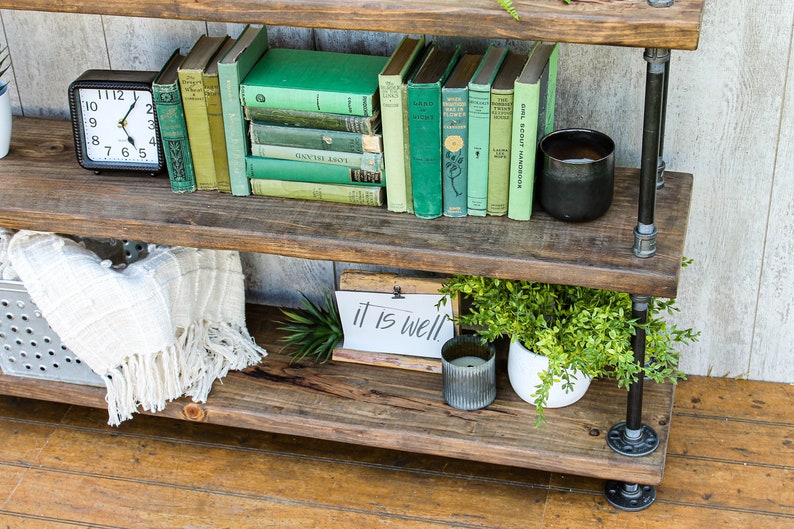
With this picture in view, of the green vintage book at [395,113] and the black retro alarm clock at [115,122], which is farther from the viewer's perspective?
the black retro alarm clock at [115,122]

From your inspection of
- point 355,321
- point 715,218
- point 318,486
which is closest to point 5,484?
point 318,486

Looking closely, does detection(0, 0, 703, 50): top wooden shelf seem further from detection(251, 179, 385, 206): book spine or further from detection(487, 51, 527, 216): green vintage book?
detection(251, 179, 385, 206): book spine

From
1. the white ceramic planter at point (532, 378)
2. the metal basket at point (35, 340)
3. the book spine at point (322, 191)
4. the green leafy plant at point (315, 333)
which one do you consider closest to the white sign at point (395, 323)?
the green leafy plant at point (315, 333)

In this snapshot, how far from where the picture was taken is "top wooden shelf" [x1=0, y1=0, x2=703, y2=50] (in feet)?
4.35

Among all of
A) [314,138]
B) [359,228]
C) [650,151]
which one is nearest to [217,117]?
[314,138]

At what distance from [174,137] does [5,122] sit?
41cm

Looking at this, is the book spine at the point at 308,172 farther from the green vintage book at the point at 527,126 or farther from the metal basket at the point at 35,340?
the metal basket at the point at 35,340

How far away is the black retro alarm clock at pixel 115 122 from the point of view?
72.9 inches

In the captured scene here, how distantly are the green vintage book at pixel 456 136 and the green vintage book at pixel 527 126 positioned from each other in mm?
83

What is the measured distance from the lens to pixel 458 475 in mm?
1964

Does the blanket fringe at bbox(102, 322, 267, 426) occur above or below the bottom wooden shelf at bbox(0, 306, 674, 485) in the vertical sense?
above

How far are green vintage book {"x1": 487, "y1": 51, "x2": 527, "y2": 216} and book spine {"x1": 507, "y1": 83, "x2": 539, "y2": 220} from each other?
0.01m

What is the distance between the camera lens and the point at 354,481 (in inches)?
77.5

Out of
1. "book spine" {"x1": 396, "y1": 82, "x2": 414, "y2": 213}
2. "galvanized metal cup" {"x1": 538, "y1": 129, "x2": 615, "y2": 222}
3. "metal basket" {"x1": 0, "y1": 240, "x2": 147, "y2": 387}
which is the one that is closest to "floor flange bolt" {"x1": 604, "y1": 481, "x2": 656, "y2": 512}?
"galvanized metal cup" {"x1": 538, "y1": 129, "x2": 615, "y2": 222}
